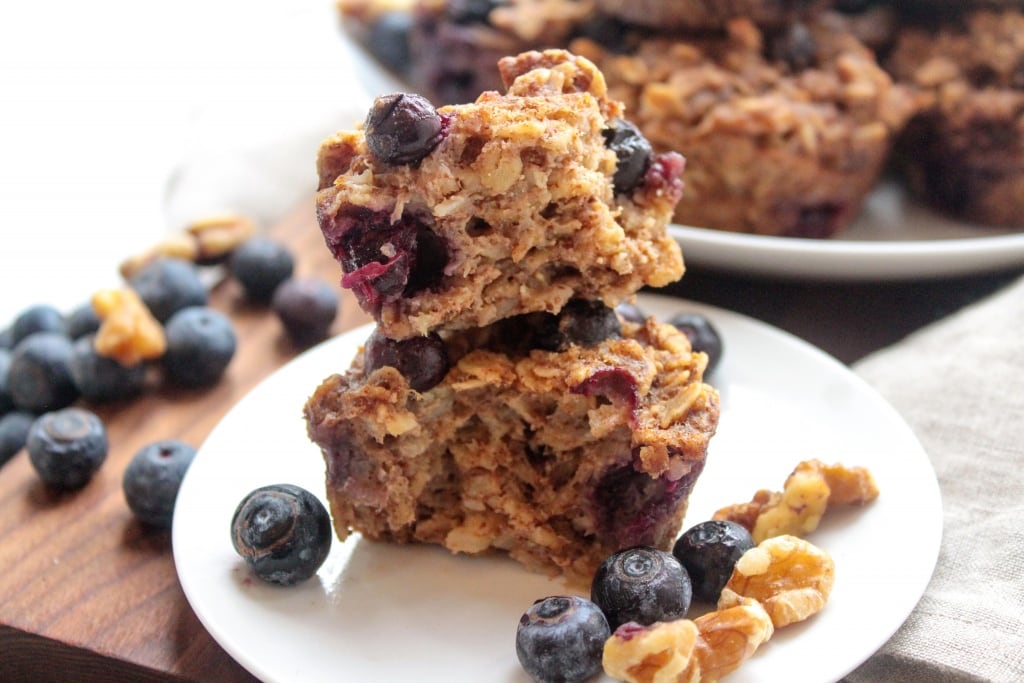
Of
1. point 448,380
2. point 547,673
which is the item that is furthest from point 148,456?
point 547,673

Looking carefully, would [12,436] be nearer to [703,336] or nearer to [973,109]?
[703,336]

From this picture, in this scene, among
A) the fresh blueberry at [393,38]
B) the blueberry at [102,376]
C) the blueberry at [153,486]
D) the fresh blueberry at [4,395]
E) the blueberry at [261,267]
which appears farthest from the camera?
the fresh blueberry at [393,38]

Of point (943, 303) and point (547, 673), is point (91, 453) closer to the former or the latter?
point (547, 673)

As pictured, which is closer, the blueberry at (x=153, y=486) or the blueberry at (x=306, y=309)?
the blueberry at (x=153, y=486)

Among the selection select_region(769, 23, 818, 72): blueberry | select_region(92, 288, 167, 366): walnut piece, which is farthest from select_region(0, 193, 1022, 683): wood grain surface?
select_region(769, 23, 818, 72): blueberry

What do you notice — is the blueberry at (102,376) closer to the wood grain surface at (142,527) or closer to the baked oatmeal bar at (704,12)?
the wood grain surface at (142,527)

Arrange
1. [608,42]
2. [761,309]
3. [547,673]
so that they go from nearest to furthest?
[547,673] < [761,309] < [608,42]

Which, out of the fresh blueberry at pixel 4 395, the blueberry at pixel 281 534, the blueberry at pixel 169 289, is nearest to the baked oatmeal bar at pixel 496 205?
the blueberry at pixel 281 534
